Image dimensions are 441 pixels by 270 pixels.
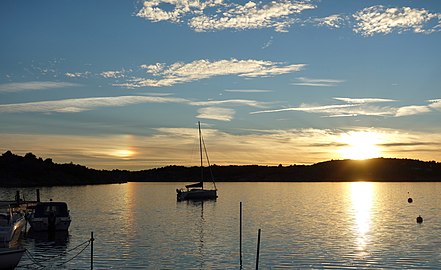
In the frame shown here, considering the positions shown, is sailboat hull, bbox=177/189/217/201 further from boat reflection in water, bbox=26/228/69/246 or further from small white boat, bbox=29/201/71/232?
boat reflection in water, bbox=26/228/69/246

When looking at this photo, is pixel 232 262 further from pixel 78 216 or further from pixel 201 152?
pixel 201 152

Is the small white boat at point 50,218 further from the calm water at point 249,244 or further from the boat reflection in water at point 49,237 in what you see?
the calm water at point 249,244

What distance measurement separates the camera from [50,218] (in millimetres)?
55125

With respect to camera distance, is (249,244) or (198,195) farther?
(198,195)

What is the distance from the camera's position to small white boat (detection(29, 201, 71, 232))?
181ft

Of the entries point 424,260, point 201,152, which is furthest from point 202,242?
point 201,152

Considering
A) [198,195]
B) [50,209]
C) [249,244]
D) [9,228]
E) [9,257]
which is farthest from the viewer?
[198,195]

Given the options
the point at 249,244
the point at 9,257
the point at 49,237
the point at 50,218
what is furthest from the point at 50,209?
the point at 9,257

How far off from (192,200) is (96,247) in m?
79.8

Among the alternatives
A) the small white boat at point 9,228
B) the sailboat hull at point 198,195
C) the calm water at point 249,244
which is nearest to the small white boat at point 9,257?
the calm water at point 249,244

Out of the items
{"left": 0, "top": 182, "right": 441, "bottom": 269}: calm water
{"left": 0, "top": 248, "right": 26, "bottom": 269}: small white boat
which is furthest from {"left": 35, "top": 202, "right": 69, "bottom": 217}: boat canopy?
{"left": 0, "top": 248, "right": 26, "bottom": 269}: small white boat

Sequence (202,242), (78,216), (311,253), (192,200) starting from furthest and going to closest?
(192,200), (78,216), (202,242), (311,253)

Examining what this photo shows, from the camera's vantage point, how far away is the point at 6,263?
33.2 m

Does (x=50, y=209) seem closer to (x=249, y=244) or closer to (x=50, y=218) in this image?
(x=50, y=218)
